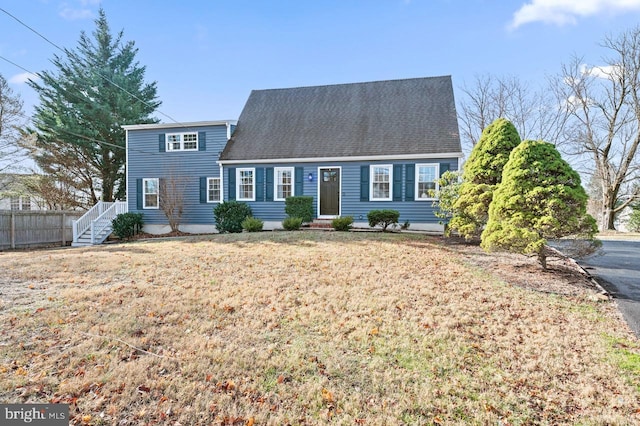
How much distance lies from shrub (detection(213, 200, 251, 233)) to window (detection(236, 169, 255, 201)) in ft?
2.98

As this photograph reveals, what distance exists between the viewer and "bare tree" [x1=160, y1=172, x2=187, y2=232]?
14797mm

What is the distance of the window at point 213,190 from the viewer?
1527cm

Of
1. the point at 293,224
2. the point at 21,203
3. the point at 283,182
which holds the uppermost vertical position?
the point at 283,182

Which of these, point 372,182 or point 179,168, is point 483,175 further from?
point 179,168

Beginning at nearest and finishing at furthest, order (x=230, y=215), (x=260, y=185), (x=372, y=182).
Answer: (x=372, y=182) < (x=230, y=215) < (x=260, y=185)

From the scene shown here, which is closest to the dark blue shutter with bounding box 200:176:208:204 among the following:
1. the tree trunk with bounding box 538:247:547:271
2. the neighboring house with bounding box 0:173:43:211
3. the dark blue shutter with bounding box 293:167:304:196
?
the dark blue shutter with bounding box 293:167:304:196

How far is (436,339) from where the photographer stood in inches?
147

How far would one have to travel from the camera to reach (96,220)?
14508mm

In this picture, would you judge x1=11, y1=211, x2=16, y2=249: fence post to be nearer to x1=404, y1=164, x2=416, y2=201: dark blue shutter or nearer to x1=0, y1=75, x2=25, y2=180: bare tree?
x1=0, y1=75, x2=25, y2=180: bare tree

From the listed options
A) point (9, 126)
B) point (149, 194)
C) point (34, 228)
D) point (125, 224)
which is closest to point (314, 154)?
point (149, 194)

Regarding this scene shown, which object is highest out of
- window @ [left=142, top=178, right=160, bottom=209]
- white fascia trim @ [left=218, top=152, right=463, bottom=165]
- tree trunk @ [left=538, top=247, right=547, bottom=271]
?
white fascia trim @ [left=218, top=152, right=463, bottom=165]

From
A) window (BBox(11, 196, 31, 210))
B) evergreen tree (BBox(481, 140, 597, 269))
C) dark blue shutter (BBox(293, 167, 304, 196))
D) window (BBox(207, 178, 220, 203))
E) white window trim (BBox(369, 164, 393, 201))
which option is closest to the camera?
evergreen tree (BBox(481, 140, 597, 269))

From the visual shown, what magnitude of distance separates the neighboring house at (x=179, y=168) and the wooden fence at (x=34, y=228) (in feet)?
10.2

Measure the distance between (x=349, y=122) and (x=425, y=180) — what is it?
4544 mm
